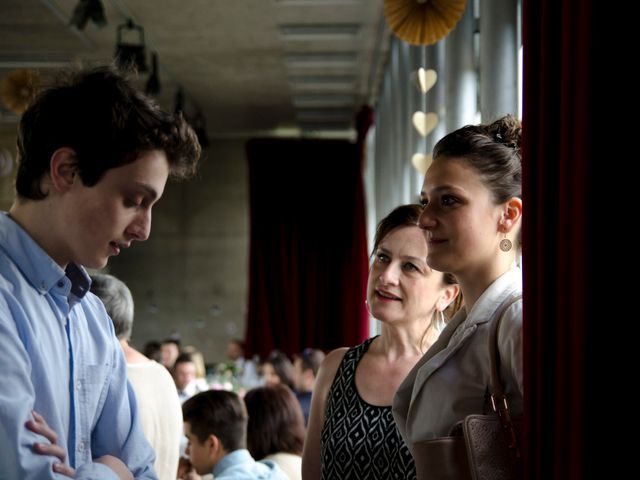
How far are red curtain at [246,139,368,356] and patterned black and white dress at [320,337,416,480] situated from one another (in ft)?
36.2

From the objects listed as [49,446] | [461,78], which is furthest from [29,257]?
[461,78]

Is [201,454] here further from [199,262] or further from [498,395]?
[199,262]

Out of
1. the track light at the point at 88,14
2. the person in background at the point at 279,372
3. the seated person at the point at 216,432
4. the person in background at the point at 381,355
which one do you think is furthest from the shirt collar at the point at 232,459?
the person in background at the point at 279,372

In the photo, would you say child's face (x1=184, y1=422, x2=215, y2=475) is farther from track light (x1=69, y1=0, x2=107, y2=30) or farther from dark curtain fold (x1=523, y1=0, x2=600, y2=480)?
Answer: track light (x1=69, y1=0, x2=107, y2=30)

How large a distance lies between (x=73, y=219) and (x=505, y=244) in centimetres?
83

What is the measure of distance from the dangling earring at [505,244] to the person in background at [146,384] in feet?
5.30

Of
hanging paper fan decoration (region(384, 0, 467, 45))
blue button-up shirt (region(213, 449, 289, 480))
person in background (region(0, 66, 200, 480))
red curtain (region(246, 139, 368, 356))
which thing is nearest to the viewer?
person in background (region(0, 66, 200, 480))

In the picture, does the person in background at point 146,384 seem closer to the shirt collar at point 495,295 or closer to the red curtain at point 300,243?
the shirt collar at point 495,295

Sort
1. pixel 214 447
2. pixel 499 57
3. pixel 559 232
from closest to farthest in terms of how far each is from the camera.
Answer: pixel 559 232 < pixel 214 447 < pixel 499 57

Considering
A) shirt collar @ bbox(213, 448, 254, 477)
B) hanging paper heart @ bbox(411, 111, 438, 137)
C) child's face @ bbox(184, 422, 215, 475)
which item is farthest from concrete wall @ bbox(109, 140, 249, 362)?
shirt collar @ bbox(213, 448, 254, 477)

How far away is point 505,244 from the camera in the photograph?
1801 mm

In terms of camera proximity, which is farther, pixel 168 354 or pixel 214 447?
pixel 168 354

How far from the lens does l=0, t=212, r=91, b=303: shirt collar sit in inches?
60.7

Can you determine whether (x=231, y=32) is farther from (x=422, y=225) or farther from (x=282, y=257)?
(x=422, y=225)
